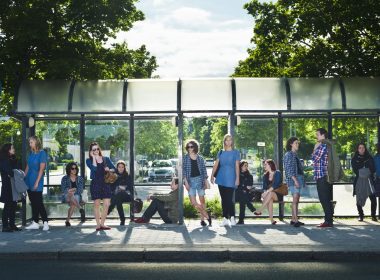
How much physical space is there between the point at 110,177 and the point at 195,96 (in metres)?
2.64

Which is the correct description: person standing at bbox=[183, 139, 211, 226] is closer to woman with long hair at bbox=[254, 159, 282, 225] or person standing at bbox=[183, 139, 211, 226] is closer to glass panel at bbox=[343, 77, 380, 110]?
woman with long hair at bbox=[254, 159, 282, 225]

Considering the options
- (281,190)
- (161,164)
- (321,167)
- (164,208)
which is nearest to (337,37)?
(281,190)

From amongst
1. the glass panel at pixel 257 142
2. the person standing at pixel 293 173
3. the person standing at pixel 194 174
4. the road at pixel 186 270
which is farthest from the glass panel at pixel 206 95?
the road at pixel 186 270

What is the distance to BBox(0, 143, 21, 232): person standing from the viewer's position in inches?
488

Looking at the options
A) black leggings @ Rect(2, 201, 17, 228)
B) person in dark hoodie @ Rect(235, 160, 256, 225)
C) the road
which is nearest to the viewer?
the road

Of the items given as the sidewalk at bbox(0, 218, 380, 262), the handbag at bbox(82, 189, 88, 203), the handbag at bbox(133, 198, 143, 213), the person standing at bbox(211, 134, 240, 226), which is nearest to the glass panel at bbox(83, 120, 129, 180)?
the handbag at bbox(82, 189, 88, 203)

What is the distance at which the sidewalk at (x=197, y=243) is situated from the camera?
9484 millimetres

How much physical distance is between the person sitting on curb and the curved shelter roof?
1807 millimetres

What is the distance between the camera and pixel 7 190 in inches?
491

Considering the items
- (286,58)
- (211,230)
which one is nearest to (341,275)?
(211,230)

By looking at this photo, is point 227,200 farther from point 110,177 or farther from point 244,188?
point 110,177

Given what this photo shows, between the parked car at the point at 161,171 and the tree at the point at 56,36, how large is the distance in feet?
8.94

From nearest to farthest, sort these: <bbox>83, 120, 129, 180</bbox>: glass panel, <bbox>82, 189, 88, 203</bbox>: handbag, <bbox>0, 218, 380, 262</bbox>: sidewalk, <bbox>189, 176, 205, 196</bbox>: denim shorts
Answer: <bbox>0, 218, 380, 262</bbox>: sidewalk, <bbox>189, 176, 205, 196</bbox>: denim shorts, <bbox>82, 189, 88, 203</bbox>: handbag, <bbox>83, 120, 129, 180</bbox>: glass panel

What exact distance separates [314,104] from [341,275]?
22.4 ft
